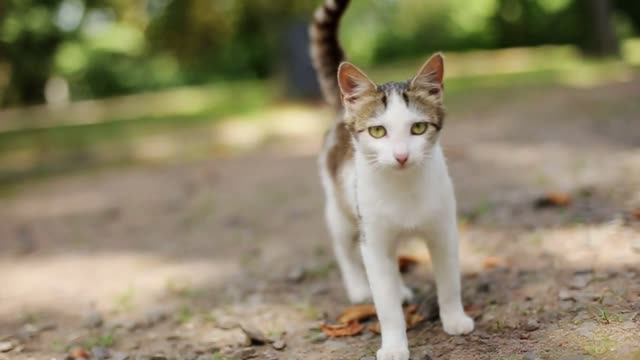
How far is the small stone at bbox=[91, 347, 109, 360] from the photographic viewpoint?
335cm

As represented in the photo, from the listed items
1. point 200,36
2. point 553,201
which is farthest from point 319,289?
point 200,36

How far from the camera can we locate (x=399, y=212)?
9.71ft

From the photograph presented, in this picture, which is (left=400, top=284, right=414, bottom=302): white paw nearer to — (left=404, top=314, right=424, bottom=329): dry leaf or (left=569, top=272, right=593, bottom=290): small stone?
(left=404, top=314, right=424, bottom=329): dry leaf

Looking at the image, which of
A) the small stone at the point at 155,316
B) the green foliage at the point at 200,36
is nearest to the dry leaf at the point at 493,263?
the small stone at the point at 155,316

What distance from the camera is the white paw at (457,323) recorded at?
3.17m

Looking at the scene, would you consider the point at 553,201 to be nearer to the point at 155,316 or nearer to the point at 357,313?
the point at 357,313

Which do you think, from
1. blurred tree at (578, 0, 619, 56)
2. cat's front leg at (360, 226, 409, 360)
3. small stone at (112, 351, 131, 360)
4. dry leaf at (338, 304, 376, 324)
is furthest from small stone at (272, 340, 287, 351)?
blurred tree at (578, 0, 619, 56)

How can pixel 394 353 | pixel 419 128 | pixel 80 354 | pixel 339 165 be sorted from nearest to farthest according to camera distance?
pixel 419 128, pixel 394 353, pixel 80 354, pixel 339 165

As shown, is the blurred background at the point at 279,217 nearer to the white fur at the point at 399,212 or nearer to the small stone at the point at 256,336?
the small stone at the point at 256,336

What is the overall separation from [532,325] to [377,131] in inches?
43.4

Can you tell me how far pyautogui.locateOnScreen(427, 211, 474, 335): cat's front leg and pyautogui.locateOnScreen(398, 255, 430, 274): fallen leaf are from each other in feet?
3.59

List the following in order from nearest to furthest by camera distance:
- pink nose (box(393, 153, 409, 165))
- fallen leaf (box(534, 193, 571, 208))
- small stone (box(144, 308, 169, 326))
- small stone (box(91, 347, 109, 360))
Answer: pink nose (box(393, 153, 409, 165)), small stone (box(91, 347, 109, 360)), small stone (box(144, 308, 169, 326)), fallen leaf (box(534, 193, 571, 208))

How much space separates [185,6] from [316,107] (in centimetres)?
320

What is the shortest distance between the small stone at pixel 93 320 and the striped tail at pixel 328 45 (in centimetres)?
176
